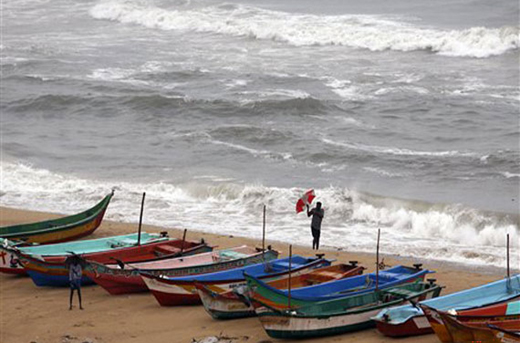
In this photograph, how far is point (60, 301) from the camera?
16109 millimetres

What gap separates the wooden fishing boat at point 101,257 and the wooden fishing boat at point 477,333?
6450mm

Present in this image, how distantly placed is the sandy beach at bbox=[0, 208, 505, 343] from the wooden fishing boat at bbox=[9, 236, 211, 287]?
21 centimetres

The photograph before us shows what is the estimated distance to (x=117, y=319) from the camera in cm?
1502

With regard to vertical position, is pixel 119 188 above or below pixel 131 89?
below

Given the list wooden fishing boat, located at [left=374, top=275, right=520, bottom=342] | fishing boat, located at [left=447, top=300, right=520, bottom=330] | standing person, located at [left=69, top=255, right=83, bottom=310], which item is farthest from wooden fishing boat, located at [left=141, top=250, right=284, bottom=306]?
fishing boat, located at [left=447, top=300, right=520, bottom=330]

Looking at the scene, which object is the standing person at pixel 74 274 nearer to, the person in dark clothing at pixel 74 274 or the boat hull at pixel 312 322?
the person in dark clothing at pixel 74 274

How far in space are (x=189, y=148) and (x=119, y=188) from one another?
4.76 m

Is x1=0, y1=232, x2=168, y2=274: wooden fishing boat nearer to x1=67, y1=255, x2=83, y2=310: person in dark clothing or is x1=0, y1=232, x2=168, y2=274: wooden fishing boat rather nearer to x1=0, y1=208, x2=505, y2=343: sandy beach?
x1=0, y1=208, x2=505, y2=343: sandy beach

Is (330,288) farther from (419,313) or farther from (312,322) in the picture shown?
(419,313)

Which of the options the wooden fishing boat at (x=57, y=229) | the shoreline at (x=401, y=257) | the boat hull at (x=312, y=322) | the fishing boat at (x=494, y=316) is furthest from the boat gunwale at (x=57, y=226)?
the fishing boat at (x=494, y=316)

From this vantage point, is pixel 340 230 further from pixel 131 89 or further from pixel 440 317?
pixel 131 89

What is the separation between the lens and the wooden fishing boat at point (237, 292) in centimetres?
1445

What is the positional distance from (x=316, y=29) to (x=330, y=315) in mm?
36826

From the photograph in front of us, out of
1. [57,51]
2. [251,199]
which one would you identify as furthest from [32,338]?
[57,51]
